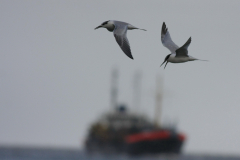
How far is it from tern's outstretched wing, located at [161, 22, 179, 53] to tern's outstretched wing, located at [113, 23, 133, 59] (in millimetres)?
1244

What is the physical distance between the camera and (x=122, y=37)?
66.3ft

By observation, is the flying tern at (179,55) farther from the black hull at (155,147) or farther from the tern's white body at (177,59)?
the black hull at (155,147)

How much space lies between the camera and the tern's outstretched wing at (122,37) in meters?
19.4

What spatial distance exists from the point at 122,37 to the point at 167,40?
183cm

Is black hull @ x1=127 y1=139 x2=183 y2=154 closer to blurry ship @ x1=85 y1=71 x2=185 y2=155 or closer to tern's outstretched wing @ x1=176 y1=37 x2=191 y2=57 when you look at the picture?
blurry ship @ x1=85 y1=71 x2=185 y2=155

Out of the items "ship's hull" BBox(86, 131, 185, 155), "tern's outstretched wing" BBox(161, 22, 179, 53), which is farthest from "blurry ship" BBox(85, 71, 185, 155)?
"tern's outstretched wing" BBox(161, 22, 179, 53)

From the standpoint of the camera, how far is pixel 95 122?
135250 millimetres

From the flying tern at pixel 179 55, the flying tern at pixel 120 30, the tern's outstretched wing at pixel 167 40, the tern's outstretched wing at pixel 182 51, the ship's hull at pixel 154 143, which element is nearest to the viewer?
the tern's outstretched wing at pixel 182 51

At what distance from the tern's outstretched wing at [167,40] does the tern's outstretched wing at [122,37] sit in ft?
4.08

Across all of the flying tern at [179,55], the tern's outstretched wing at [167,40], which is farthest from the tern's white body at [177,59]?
the tern's outstretched wing at [167,40]

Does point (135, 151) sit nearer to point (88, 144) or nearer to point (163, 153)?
point (163, 153)

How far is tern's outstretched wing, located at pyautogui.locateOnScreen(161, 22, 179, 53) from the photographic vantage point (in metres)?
20.9

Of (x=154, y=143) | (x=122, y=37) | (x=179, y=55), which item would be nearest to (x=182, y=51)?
(x=179, y=55)

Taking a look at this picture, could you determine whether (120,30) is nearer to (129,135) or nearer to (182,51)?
(182,51)
